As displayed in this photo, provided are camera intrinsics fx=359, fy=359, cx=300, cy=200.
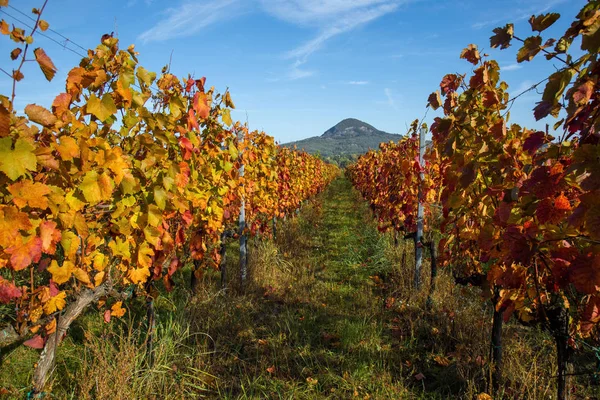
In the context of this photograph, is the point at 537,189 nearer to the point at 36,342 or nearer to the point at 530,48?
the point at 530,48

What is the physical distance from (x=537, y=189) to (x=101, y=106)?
1.89 meters

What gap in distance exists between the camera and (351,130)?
184m

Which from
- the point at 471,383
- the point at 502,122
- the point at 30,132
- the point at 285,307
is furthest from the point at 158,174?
the point at 285,307

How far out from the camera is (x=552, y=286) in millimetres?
2205

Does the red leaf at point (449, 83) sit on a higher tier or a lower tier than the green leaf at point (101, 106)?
higher

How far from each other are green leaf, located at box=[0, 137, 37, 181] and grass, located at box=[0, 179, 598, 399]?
2011 mm

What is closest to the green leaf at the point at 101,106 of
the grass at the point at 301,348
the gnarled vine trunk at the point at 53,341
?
the gnarled vine trunk at the point at 53,341

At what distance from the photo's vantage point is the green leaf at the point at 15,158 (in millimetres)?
1136

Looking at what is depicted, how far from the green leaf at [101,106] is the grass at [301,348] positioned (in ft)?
6.31

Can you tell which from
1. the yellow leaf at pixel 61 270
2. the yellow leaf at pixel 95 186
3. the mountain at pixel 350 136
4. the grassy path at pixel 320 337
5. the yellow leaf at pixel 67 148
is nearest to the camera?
the yellow leaf at pixel 67 148

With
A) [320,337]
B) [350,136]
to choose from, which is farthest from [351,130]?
[320,337]

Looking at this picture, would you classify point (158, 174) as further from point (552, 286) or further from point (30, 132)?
point (552, 286)

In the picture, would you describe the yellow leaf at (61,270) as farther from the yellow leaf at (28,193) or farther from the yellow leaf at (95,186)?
the yellow leaf at (28,193)

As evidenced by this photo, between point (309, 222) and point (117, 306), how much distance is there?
8189mm
